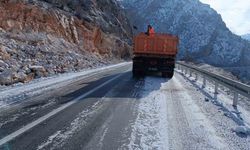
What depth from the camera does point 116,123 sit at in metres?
8.02

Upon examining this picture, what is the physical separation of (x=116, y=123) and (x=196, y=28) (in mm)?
176068

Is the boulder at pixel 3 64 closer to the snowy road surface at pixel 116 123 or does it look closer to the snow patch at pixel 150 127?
the snowy road surface at pixel 116 123

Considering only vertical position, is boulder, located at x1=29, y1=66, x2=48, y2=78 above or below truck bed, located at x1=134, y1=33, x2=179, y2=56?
below

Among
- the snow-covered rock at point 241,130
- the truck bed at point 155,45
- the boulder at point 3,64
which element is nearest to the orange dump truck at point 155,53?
the truck bed at point 155,45

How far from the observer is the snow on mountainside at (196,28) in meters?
172

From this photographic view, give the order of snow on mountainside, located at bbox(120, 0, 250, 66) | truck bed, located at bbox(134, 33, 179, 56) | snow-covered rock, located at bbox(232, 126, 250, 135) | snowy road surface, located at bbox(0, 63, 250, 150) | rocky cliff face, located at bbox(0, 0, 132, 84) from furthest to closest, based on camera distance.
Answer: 1. snow on mountainside, located at bbox(120, 0, 250, 66)
2. truck bed, located at bbox(134, 33, 179, 56)
3. rocky cliff face, located at bbox(0, 0, 132, 84)
4. snow-covered rock, located at bbox(232, 126, 250, 135)
5. snowy road surface, located at bbox(0, 63, 250, 150)

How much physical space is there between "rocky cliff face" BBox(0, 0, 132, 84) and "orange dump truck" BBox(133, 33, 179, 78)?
500 cm

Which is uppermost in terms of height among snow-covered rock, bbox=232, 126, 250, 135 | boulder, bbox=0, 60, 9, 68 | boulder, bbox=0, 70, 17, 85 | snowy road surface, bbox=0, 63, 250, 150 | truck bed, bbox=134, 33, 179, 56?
truck bed, bbox=134, 33, 179, 56

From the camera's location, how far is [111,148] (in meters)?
6.06

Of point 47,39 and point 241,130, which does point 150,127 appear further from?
point 47,39

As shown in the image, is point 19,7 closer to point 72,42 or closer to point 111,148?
point 72,42

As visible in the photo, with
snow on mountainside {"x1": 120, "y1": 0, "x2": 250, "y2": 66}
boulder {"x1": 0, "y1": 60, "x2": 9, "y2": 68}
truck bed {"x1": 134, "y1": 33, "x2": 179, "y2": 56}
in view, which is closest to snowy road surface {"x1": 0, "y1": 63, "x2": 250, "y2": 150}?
boulder {"x1": 0, "y1": 60, "x2": 9, "y2": 68}

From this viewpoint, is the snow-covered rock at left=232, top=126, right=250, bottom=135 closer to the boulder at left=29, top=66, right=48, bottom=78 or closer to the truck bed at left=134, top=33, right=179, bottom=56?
the boulder at left=29, top=66, right=48, bottom=78

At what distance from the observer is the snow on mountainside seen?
6777 inches
